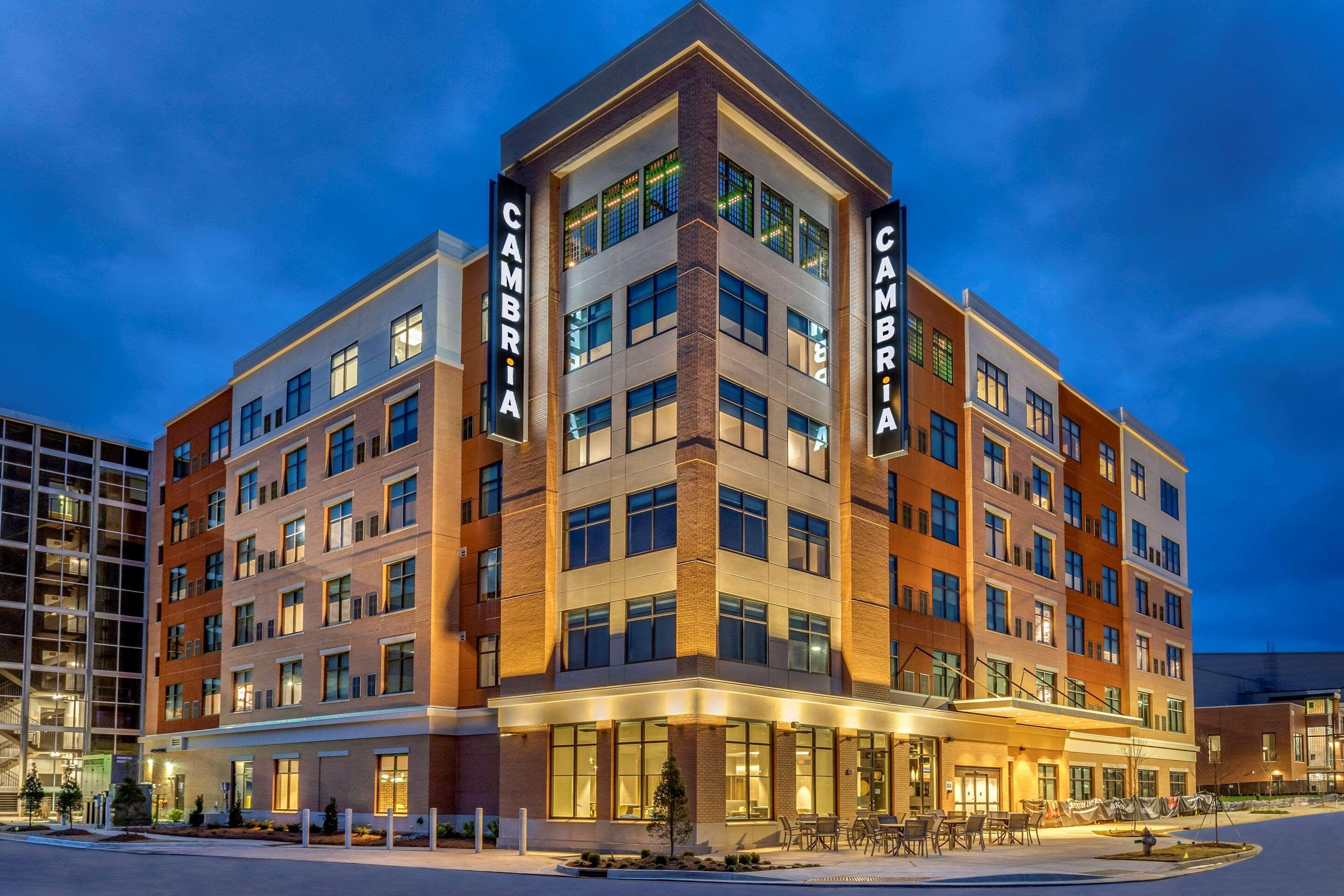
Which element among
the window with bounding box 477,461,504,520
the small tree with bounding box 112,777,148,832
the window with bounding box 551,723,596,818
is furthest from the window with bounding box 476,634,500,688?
the small tree with bounding box 112,777,148,832

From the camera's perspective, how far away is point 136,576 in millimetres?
91188

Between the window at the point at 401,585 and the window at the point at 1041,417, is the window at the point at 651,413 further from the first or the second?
the window at the point at 1041,417

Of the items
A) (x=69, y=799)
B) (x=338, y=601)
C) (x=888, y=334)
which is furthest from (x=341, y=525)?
(x=888, y=334)

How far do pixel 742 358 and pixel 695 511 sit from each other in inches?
225

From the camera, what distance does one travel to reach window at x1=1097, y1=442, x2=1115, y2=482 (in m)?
67.8

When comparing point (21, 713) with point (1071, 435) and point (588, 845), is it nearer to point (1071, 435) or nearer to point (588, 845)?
point (588, 845)

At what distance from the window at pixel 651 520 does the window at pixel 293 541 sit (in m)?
21.9

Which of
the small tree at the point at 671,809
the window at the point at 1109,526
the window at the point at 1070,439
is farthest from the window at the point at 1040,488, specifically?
the small tree at the point at 671,809

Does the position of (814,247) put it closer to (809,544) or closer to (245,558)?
(809,544)

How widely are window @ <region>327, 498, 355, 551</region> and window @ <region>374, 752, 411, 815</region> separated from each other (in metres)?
9.43

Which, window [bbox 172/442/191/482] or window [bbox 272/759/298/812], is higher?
window [bbox 172/442/191/482]

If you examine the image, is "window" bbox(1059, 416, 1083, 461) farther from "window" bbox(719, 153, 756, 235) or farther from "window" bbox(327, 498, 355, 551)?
"window" bbox(327, 498, 355, 551)

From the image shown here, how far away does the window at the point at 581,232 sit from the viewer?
4209cm

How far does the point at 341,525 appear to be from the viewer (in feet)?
172
